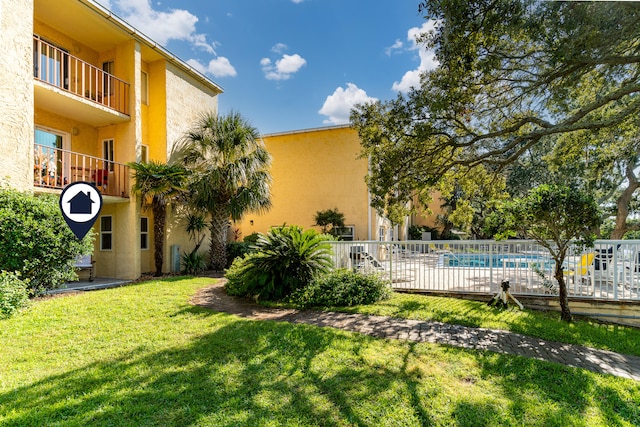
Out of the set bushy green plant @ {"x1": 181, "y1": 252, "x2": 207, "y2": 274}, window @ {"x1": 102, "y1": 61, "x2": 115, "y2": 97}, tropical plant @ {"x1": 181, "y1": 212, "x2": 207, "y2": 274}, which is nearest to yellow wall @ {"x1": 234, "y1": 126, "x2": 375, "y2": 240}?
tropical plant @ {"x1": 181, "y1": 212, "x2": 207, "y2": 274}

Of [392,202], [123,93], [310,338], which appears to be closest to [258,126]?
[123,93]

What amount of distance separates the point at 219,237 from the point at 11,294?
7313 millimetres

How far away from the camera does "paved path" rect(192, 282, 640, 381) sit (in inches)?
184

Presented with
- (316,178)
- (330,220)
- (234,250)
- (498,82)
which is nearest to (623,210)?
(498,82)

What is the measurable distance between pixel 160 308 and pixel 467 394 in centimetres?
644

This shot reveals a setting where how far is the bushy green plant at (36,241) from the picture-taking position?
23.4 feet

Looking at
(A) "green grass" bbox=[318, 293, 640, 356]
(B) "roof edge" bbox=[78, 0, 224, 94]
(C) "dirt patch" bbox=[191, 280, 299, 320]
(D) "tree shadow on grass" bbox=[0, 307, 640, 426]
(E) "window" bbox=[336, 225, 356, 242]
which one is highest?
(B) "roof edge" bbox=[78, 0, 224, 94]

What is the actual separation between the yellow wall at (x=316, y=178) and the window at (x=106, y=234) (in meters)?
8.91

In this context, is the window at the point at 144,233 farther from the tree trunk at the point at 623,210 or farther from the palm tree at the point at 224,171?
the tree trunk at the point at 623,210

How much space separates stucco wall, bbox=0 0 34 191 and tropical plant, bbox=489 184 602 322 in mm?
12624

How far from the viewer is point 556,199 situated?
6414 mm

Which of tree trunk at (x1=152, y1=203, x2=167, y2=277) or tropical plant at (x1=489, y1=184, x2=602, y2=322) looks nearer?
tropical plant at (x1=489, y1=184, x2=602, y2=322)

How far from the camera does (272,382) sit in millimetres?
3799

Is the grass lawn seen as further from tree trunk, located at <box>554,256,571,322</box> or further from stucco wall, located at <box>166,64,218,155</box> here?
stucco wall, located at <box>166,64,218,155</box>
